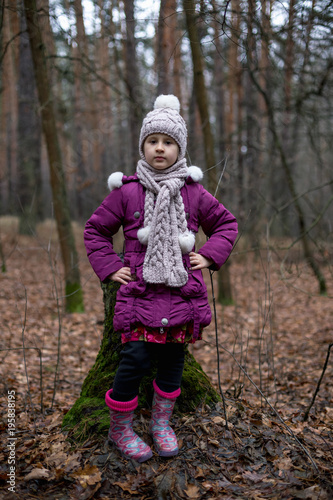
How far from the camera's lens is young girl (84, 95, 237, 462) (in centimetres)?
221

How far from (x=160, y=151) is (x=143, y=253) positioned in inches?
24.3

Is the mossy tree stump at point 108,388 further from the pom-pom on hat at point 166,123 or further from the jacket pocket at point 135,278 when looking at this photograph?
the pom-pom on hat at point 166,123

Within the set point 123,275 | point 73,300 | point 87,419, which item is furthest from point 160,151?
point 73,300

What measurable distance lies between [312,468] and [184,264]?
4.63 feet

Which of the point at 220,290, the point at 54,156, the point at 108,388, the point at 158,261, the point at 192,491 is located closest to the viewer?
the point at 192,491

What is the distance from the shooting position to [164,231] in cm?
223

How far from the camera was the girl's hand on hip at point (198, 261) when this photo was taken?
2252 millimetres

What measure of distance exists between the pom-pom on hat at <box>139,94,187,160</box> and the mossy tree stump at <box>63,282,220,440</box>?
1124 millimetres

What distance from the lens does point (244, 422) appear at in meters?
2.69

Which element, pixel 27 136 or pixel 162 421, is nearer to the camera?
pixel 162 421

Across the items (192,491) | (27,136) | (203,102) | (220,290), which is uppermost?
(27,136)

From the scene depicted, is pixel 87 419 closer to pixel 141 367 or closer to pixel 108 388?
pixel 108 388

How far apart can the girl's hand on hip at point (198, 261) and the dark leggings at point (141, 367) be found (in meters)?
0.51

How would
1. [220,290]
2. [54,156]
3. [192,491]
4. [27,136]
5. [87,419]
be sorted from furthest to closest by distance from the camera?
1. [27,136]
2. [220,290]
3. [54,156]
4. [87,419]
5. [192,491]
